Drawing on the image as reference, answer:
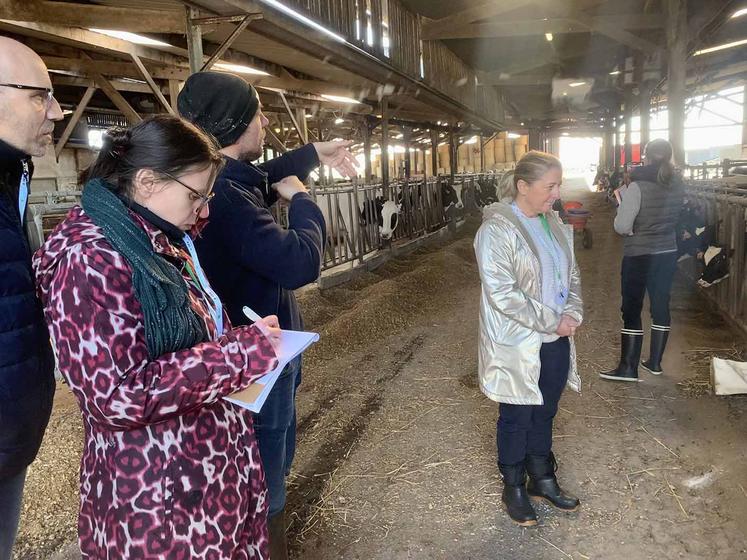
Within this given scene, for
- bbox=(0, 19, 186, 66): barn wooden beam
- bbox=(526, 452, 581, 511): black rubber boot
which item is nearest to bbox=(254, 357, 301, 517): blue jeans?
bbox=(526, 452, 581, 511): black rubber boot

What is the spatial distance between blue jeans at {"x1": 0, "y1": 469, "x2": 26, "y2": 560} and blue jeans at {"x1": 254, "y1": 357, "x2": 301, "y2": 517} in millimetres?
724

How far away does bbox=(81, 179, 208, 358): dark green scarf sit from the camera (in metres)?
1.24

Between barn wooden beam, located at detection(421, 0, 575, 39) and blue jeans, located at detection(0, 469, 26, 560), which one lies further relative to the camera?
barn wooden beam, located at detection(421, 0, 575, 39)

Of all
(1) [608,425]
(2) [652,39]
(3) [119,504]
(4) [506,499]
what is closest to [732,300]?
(1) [608,425]

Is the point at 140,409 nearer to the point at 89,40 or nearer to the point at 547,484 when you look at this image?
the point at 547,484

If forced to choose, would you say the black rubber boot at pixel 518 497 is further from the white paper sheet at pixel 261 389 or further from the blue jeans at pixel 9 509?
the blue jeans at pixel 9 509

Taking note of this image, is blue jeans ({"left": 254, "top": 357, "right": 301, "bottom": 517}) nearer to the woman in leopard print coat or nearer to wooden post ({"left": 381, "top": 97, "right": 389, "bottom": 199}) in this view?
the woman in leopard print coat

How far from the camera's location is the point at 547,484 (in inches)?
115

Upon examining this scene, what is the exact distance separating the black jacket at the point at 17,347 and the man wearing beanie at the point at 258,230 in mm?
573

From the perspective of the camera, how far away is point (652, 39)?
34.7 ft

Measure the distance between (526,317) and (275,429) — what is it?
1207mm

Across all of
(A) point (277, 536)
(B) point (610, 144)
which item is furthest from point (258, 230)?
(B) point (610, 144)

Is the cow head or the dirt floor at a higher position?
the cow head

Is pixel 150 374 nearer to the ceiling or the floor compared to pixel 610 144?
nearer to the floor
